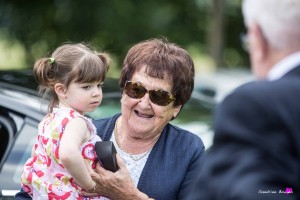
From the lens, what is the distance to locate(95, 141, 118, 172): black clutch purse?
9.78 feet

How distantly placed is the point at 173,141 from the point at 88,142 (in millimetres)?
429

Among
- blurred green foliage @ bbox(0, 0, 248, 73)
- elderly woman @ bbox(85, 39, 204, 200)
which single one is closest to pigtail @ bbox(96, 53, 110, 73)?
elderly woman @ bbox(85, 39, 204, 200)

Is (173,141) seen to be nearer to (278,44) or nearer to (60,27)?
(278,44)

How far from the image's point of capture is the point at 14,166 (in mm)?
3561

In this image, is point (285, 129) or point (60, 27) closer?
point (285, 129)

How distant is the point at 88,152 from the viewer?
3000 mm

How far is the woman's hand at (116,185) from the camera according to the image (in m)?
3.04

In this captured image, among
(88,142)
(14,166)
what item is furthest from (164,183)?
(14,166)

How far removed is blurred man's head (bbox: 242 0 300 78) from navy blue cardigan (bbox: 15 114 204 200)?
1272 mm

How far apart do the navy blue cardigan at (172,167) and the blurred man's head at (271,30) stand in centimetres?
127

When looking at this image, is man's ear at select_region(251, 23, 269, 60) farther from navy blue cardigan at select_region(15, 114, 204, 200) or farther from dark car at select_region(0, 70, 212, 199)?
dark car at select_region(0, 70, 212, 199)

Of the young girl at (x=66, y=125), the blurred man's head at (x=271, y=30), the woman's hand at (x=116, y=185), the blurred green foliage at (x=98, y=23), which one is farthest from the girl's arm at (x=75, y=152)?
the blurred green foliage at (x=98, y=23)

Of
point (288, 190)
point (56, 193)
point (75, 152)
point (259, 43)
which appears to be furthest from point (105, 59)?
point (288, 190)

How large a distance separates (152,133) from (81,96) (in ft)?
1.42
